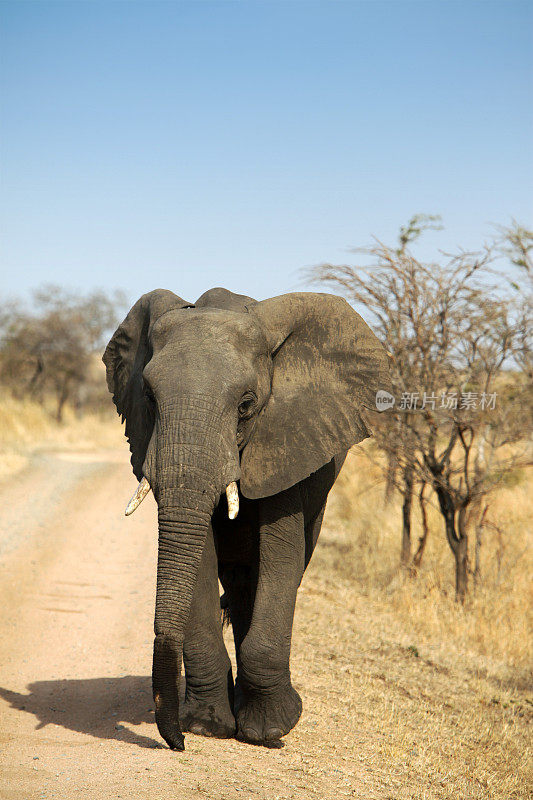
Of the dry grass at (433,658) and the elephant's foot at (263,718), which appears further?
the dry grass at (433,658)

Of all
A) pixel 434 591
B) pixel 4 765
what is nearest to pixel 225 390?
pixel 4 765

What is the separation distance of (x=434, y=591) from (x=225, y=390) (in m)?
6.38

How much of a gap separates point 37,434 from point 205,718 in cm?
1873

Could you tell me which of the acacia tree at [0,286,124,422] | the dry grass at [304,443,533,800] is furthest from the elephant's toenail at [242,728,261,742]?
the acacia tree at [0,286,124,422]

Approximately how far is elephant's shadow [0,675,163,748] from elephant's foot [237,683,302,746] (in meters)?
0.58

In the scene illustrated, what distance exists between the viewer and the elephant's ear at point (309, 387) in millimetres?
4809

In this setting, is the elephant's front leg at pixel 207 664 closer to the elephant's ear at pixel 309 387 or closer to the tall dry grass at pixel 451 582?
the elephant's ear at pixel 309 387

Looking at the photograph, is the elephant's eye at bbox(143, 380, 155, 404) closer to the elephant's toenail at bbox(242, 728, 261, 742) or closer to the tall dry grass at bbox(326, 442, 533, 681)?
the elephant's toenail at bbox(242, 728, 261, 742)

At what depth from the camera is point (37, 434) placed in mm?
22812

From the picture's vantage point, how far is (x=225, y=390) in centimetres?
430

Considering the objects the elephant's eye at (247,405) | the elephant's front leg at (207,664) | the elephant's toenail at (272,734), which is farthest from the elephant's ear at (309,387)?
the elephant's toenail at (272,734)

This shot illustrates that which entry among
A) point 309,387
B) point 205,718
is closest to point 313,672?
point 205,718

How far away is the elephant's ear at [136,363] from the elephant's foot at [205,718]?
1.44 m

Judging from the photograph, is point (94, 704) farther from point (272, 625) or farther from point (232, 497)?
point (232, 497)
